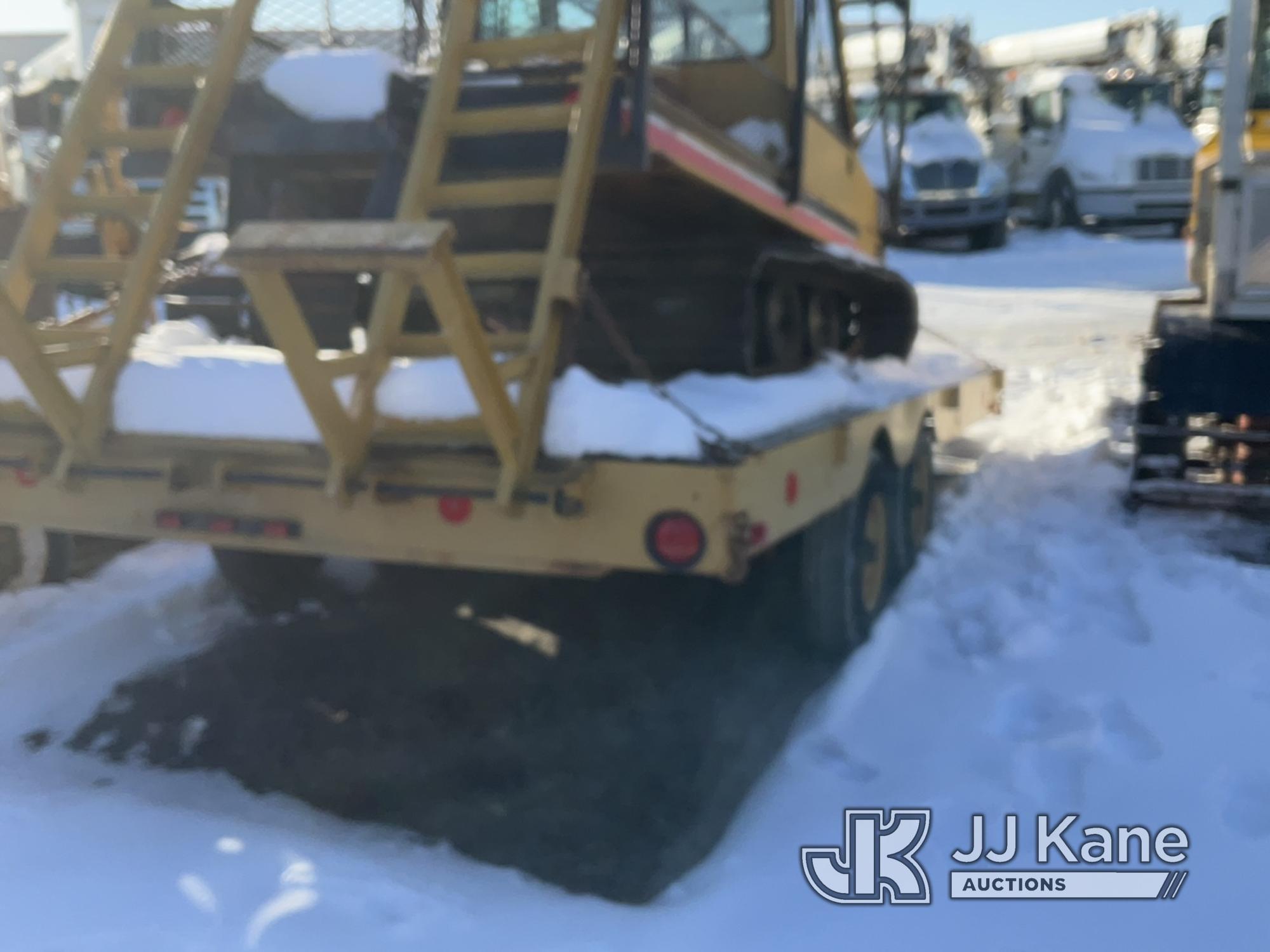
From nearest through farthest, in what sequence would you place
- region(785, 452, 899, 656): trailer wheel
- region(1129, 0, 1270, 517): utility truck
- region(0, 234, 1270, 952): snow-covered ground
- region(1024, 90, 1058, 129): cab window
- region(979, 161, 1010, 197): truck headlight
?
region(0, 234, 1270, 952): snow-covered ground, region(785, 452, 899, 656): trailer wheel, region(1129, 0, 1270, 517): utility truck, region(979, 161, 1010, 197): truck headlight, region(1024, 90, 1058, 129): cab window

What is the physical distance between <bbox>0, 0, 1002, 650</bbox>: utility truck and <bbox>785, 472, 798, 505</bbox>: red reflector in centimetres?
1

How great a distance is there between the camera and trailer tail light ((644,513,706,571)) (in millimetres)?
3076

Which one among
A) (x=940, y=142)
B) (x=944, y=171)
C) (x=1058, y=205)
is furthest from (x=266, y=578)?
(x=1058, y=205)

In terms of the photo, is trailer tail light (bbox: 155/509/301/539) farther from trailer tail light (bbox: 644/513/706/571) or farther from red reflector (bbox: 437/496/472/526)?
trailer tail light (bbox: 644/513/706/571)

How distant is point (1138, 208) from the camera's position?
18422 millimetres

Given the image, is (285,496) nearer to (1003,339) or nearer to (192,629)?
(192,629)

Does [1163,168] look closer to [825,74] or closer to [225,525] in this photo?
[825,74]

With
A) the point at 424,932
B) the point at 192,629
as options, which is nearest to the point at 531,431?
the point at 424,932

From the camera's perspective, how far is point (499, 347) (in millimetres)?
3312

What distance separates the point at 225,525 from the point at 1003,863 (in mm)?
2327

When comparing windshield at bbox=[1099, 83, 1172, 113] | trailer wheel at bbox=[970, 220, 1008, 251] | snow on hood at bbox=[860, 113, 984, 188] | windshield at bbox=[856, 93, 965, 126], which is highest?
windshield at bbox=[1099, 83, 1172, 113]

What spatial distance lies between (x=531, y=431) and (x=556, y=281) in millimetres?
402

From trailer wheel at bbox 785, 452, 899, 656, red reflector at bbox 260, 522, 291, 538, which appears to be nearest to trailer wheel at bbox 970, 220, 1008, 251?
trailer wheel at bbox 785, 452, 899, 656

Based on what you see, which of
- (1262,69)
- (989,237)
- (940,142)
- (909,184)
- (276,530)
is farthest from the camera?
(989,237)
